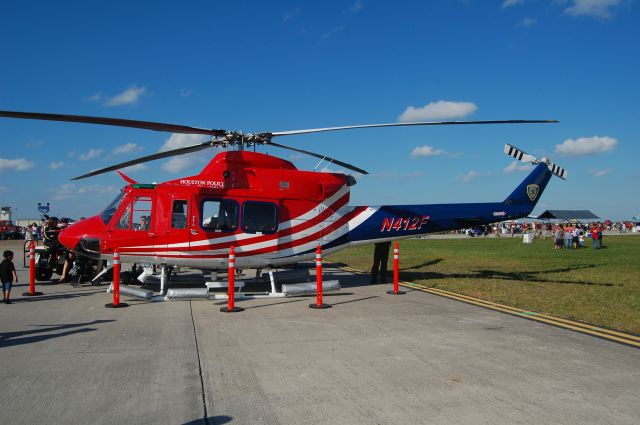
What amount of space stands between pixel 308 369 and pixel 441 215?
29.0ft

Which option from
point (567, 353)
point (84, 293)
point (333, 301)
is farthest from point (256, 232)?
point (567, 353)

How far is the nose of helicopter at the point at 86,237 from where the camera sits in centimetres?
1074

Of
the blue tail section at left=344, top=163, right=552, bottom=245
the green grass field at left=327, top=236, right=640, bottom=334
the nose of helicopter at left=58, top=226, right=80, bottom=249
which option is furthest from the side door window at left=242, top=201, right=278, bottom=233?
the green grass field at left=327, top=236, right=640, bottom=334

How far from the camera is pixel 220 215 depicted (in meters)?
11.1

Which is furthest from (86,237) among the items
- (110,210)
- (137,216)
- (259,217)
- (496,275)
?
(496,275)

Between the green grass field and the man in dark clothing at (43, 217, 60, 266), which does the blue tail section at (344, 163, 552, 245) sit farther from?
the man in dark clothing at (43, 217, 60, 266)

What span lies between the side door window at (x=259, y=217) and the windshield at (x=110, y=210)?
2.92 metres

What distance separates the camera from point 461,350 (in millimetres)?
6000

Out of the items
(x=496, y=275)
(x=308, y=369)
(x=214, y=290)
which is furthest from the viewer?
(x=496, y=275)

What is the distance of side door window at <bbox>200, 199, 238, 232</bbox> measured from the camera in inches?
432

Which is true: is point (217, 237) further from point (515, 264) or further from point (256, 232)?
point (515, 264)

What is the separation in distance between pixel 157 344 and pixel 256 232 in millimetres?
5082

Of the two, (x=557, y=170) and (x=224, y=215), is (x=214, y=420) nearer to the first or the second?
(x=224, y=215)

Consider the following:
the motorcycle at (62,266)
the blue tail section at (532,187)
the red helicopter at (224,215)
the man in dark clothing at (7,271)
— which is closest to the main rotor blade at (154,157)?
the red helicopter at (224,215)
